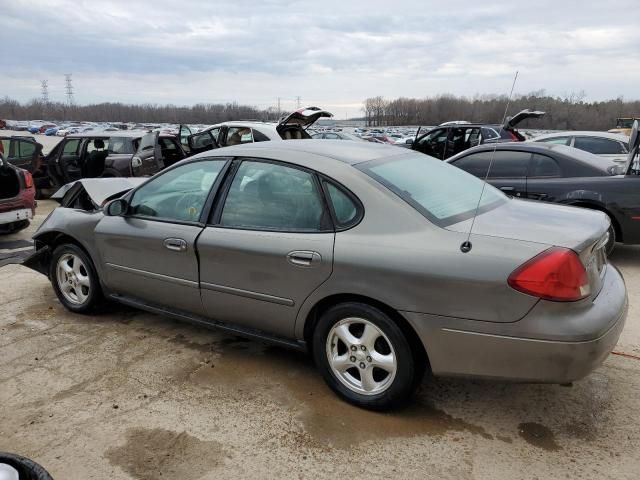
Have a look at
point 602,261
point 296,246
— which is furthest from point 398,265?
point 602,261

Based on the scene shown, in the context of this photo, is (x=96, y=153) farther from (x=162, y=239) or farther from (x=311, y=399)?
(x=311, y=399)

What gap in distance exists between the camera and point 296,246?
2955 millimetres

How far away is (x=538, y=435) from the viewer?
2674mm

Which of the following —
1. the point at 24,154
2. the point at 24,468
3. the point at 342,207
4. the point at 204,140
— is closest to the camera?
the point at 24,468

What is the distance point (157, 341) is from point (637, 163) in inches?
215

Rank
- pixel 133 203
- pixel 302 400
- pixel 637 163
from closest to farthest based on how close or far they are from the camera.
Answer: pixel 302 400 < pixel 133 203 < pixel 637 163

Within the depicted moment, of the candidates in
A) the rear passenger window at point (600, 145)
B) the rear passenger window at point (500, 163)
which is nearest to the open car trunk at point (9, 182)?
the rear passenger window at point (500, 163)

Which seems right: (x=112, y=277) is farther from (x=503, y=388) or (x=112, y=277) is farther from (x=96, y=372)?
(x=503, y=388)

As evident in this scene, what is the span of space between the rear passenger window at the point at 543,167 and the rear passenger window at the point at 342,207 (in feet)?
13.4

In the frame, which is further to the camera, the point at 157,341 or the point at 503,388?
the point at 157,341

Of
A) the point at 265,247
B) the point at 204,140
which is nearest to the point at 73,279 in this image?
the point at 265,247

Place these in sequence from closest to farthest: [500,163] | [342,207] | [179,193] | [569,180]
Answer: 1. [342,207]
2. [179,193]
3. [569,180]
4. [500,163]

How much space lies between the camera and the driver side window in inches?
138

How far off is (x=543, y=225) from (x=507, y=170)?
12.8 ft
